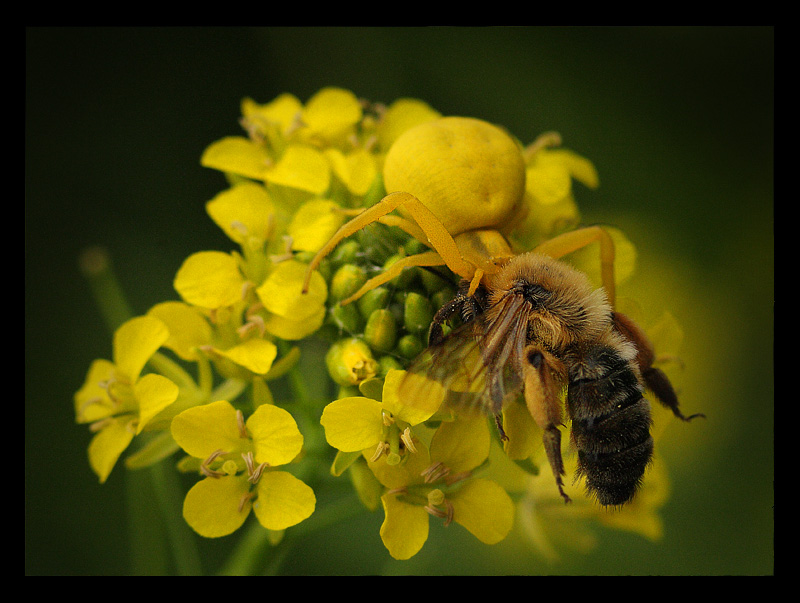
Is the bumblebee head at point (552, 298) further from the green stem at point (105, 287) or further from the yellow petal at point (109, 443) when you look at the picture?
the green stem at point (105, 287)

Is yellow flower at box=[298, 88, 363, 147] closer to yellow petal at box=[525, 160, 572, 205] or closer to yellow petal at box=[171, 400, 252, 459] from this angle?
yellow petal at box=[525, 160, 572, 205]

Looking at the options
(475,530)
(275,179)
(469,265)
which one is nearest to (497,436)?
(475,530)

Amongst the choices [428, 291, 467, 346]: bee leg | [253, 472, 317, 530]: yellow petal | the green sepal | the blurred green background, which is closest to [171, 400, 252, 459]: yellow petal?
[253, 472, 317, 530]: yellow petal

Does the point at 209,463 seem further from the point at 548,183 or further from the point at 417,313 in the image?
the point at 548,183

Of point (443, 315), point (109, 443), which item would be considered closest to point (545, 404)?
point (443, 315)

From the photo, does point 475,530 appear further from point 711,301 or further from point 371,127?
point 711,301

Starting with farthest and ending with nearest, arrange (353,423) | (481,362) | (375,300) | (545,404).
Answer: (375,300), (353,423), (481,362), (545,404)
